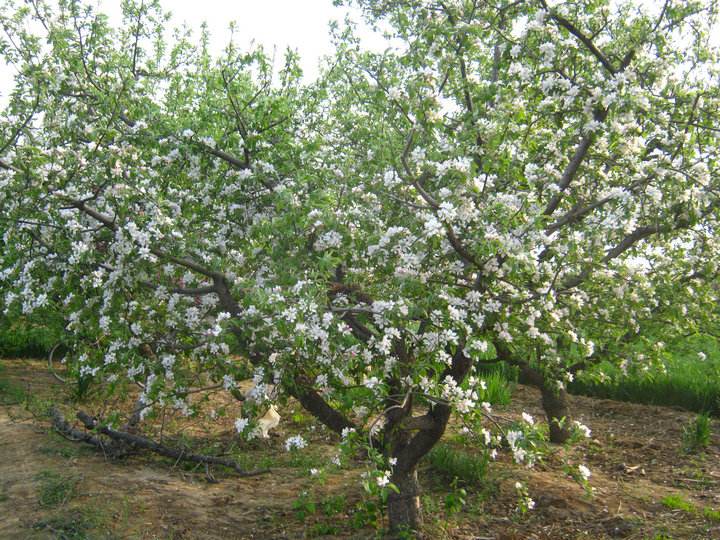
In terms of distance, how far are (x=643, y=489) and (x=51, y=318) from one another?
5454mm

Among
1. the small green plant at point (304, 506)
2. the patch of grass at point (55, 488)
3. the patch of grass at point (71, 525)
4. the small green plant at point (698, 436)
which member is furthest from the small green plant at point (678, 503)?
the patch of grass at point (55, 488)

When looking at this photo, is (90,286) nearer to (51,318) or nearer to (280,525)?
(51,318)

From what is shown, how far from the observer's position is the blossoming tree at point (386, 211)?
4.21 metres

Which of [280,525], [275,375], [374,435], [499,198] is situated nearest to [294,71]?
[499,198]

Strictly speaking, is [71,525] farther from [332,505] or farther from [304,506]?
[332,505]

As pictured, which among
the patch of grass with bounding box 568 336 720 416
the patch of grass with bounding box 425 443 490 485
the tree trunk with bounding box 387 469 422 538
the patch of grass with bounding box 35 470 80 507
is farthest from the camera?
the patch of grass with bounding box 568 336 720 416

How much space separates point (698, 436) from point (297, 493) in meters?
4.13

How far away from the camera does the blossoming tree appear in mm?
4207

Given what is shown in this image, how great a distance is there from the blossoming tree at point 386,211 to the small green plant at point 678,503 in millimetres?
1410

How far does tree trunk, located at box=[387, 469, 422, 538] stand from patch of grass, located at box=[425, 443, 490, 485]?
95 cm

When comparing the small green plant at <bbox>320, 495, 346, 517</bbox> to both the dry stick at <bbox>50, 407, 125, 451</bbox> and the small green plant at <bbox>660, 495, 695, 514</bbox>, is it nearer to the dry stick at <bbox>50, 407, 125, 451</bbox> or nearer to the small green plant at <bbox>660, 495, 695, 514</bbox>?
the dry stick at <bbox>50, 407, 125, 451</bbox>

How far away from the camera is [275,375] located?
13.7ft

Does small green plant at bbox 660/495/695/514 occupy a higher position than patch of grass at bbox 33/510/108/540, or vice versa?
small green plant at bbox 660/495/695/514

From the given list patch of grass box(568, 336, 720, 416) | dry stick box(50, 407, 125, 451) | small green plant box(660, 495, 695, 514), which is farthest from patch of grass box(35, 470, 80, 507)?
patch of grass box(568, 336, 720, 416)
